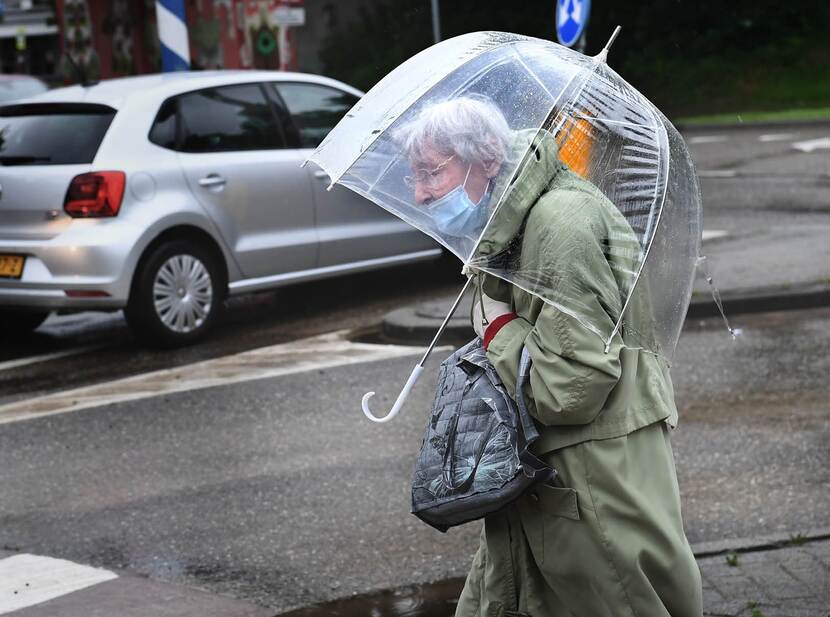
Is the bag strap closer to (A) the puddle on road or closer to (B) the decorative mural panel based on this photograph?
(A) the puddle on road

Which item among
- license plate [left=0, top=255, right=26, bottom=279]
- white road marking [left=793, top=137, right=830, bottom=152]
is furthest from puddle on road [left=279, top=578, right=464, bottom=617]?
white road marking [left=793, top=137, right=830, bottom=152]

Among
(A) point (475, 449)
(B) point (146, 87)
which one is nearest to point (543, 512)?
(A) point (475, 449)

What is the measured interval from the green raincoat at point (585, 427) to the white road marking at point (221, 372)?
5.05 meters

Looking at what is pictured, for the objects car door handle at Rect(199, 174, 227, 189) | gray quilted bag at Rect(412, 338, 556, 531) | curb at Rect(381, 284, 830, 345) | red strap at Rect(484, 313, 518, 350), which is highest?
red strap at Rect(484, 313, 518, 350)

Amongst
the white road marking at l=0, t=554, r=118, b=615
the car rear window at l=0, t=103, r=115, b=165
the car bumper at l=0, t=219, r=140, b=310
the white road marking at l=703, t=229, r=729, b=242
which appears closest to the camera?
the white road marking at l=0, t=554, r=118, b=615

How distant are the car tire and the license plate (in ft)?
2.37

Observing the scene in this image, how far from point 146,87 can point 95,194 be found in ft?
3.42

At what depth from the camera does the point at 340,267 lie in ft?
33.4

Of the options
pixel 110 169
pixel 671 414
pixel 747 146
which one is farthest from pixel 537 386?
pixel 747 146

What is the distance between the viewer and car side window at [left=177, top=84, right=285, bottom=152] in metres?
9.38

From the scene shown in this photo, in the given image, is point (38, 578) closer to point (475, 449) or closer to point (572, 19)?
point (475, 449)

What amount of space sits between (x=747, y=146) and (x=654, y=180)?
1911cm

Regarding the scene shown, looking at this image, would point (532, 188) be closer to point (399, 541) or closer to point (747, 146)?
point (399, 541)

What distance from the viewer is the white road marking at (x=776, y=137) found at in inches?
880
